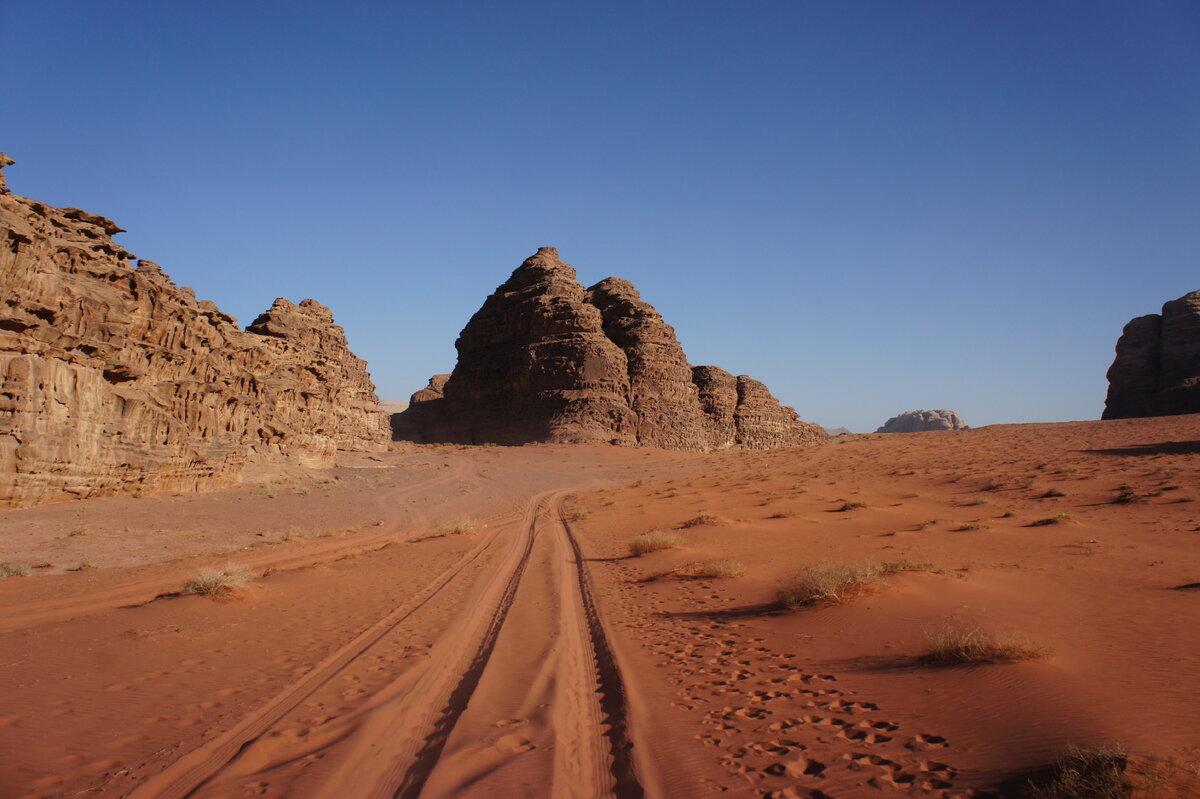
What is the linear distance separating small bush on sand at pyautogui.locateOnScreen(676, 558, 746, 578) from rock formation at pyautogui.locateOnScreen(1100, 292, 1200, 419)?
71.1 m

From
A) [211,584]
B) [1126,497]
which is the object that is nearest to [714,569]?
[211,584]

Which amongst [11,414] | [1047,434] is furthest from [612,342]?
[11,414]

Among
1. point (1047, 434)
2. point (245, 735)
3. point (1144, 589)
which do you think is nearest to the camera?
point (245, 735)

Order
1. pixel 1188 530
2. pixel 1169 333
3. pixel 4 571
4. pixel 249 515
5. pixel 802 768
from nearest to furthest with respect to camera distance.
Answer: pixel 802 768, pixel 4 571, pixel 1188 530, pixel 249 515, pixel 1169 333

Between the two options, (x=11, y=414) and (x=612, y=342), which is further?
(x=612, y=342)

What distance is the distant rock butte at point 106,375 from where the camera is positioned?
15.3 m

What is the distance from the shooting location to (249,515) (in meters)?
18.9

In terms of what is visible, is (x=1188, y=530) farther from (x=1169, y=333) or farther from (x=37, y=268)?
(x=1169, y=333)

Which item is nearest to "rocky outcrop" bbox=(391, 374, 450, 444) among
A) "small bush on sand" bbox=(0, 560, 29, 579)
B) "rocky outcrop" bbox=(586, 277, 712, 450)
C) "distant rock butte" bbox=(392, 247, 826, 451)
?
"distant rock butte" bbox=(392, 247, 826, 451)

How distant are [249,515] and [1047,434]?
4626cm

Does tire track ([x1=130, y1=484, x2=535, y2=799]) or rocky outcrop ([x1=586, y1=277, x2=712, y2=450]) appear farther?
rocky outcrop ([x1=586, y1=277, x2=712, y2=450])

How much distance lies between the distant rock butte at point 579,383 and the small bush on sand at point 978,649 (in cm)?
5511

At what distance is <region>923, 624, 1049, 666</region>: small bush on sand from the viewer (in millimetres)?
5195

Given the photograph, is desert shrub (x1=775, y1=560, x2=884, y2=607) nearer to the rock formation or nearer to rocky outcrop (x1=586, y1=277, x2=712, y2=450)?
rocky outcrop (x1=586, y1=277, x2=712, y2=450)
